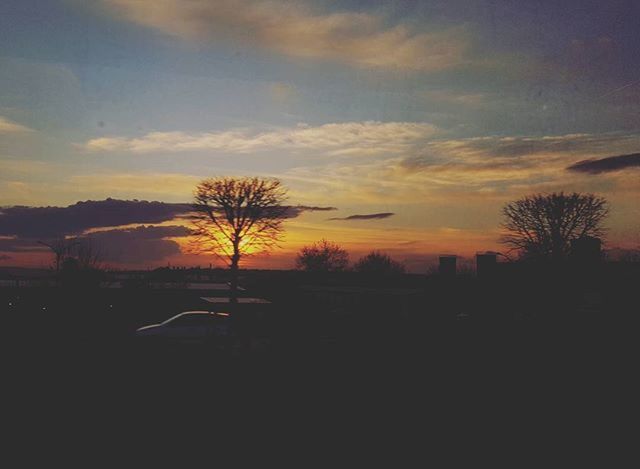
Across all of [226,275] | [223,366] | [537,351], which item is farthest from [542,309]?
[226,275]

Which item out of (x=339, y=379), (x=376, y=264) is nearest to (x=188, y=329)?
(x=339, y=379)

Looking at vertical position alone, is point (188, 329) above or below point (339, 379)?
above

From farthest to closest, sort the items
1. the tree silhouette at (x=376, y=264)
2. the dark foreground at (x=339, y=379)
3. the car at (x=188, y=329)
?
the tree silhouette at (x=376, y=264), the car at (x=188, y=329), the dark foreground at (x=339, y=379)

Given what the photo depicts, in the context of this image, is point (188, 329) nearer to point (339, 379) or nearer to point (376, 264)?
point (339, 379)

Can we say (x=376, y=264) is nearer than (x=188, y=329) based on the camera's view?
No

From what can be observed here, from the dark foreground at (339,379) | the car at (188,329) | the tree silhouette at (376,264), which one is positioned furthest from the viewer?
the tree silhouette at (376,264)

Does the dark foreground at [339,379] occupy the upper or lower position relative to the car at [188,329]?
lower

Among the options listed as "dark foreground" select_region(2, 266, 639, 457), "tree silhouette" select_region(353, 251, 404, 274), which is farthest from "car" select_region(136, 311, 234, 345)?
"tree silhouette" select_region(353, 251, 404, 274)

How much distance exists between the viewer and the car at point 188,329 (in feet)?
Result: 79.1

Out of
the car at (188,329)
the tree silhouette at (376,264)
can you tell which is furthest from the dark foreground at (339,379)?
the tree silhouette at (376,264)

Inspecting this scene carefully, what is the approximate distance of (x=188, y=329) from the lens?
24562 mm

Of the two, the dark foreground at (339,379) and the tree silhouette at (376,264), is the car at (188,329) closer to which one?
the dark foreground at (339,379)

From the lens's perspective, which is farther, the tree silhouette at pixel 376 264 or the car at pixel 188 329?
the tree silhouette at pixel 376 264

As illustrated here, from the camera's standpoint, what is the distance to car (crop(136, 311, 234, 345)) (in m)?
24.1
